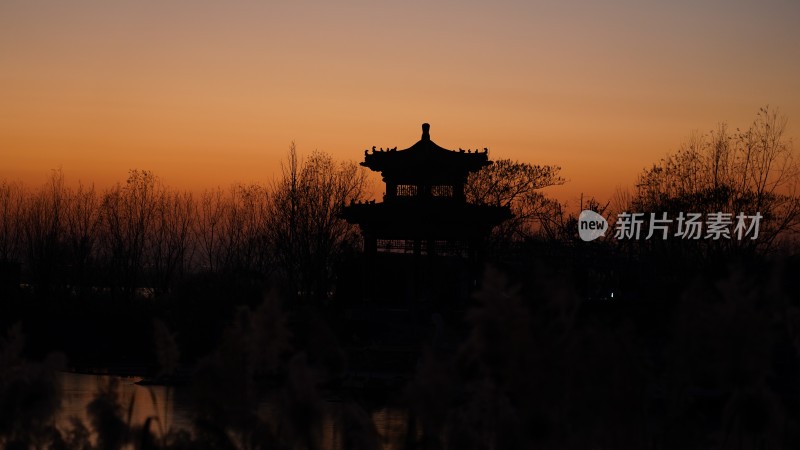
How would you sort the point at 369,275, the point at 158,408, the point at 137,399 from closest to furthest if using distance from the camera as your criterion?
the point at 158,408
the point at 137,399
the point at 369,275

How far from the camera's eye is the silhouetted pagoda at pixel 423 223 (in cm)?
3195

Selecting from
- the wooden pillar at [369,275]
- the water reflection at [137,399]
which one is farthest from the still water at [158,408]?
the wooden pillar at [369,275]

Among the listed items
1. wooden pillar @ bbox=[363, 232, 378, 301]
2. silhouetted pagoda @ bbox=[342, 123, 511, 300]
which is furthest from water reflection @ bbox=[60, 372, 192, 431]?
silhouetted pagoda @ bbox=[342, 123, 511, 300]

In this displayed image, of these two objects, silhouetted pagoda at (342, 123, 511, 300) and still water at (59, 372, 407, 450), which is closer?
still water at (59, 372, 407, 450)

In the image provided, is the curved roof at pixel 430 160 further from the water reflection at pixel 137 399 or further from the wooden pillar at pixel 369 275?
the water reflection at pixel 137 399

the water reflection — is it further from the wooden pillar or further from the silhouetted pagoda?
the silhouetted pagoda

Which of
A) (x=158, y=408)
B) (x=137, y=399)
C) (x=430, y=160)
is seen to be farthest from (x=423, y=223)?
(x=158, y=408)

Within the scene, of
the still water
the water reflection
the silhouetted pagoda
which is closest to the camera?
the still water

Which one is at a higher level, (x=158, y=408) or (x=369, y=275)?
(x=369, y=275)

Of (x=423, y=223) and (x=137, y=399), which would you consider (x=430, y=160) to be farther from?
(x=137, y=399)

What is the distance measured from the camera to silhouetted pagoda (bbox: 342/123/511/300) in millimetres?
31953

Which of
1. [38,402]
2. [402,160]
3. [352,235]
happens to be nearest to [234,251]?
[352,235]

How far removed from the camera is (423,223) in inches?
1270

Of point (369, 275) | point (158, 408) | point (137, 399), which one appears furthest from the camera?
point (369, 275)
